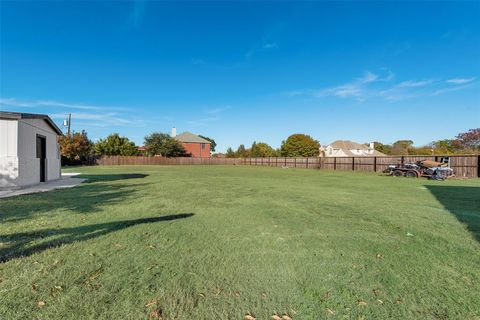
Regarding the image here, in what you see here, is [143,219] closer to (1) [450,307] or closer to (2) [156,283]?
(2) [156,283]

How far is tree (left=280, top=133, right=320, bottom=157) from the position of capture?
5816 cm

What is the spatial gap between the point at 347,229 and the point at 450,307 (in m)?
2.32

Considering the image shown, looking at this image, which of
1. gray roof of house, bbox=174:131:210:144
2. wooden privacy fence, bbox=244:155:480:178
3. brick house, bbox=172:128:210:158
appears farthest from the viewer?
gray roof of house, bbox=174:131:210:144

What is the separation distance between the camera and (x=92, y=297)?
2.25 m

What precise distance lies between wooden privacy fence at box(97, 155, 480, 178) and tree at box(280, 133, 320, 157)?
16.5m

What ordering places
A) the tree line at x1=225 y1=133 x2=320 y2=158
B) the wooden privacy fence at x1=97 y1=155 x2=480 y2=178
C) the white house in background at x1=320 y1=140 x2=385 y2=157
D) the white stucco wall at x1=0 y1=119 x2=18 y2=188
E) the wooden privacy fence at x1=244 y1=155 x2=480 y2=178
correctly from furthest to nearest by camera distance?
the white house in background at x1=320 y1=140 x2=385 y2=157 < the tree line at x1=225 y1=133 x2=320 y2=158 < the wooden privacy fence at x1=97 y1=155 x2=480 y2=178 < the wooden privacy fence at x1=244 y1=155 x2=480 y2=178 < the white stucco wall at x1=0 y1=119 x2=18 y2=188

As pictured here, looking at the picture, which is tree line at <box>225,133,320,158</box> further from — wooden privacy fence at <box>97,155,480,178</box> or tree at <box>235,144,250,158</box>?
wooden privacy fence at <box>97,155,480,178</box>

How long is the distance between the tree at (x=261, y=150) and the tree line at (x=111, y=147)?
1642 centimetres

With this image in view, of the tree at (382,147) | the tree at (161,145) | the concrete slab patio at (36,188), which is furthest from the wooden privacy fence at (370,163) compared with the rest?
the tree at (382,147)

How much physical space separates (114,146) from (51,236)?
43281 millimetres

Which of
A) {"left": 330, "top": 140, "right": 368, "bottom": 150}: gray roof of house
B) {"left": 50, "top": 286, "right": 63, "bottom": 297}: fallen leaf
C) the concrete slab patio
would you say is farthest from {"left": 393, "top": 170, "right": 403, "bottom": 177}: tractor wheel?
{"left": 330, "top": 140, "right": 368, "bottom": 150}: gray roof of house

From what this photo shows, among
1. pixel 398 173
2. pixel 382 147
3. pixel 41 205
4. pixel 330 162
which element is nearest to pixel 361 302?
pixel 41 205

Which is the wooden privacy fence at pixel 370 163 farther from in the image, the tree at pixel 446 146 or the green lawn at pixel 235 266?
the tree at pixel 446 146

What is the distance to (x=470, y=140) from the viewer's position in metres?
38.3
